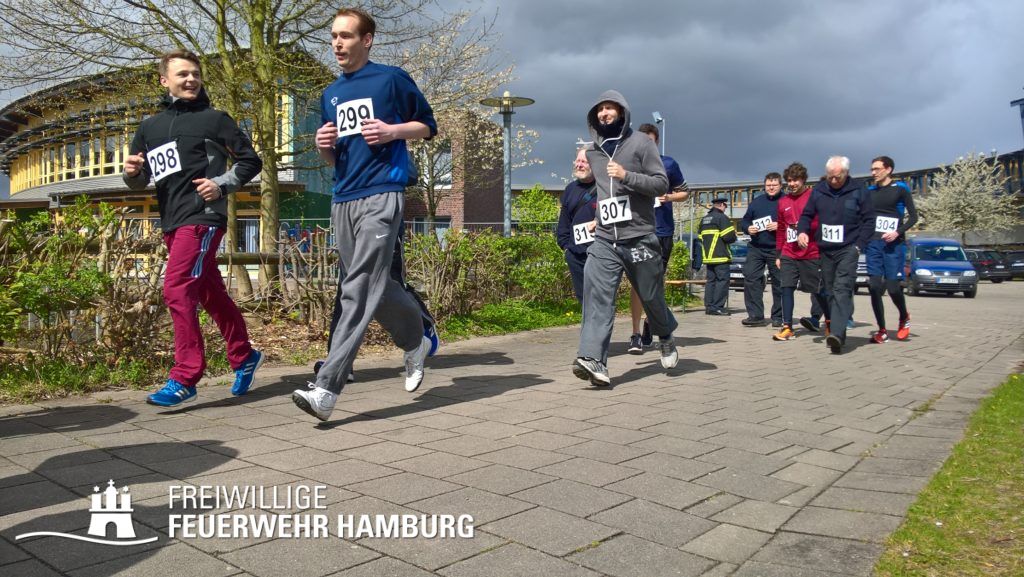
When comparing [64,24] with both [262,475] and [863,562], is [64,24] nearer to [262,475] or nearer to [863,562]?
[262,475]

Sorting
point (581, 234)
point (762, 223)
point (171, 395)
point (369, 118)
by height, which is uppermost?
point (369, 118)

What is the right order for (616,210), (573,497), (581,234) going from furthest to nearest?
1. (581,234)
2. (616,210)
3. (573,497)

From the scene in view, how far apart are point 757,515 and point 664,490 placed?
41cm

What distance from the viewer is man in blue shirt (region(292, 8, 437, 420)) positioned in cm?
455

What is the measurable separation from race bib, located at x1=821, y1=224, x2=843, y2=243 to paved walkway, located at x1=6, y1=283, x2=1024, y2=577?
2258mm

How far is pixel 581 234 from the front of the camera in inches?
304

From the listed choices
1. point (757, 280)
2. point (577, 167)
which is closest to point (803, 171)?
point (757, 280)

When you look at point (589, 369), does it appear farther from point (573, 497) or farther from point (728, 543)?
point (728, 543)

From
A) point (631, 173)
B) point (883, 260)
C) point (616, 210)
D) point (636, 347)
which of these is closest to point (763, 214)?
point (883, 260)

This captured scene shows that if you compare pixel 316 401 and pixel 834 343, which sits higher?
pixel 316 401

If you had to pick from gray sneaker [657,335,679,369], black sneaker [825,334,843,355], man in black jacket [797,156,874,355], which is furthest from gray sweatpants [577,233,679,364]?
man in black jacket [797,156,874,355]

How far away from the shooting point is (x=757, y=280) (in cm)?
1210

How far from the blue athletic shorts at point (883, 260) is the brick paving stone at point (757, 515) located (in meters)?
7.03

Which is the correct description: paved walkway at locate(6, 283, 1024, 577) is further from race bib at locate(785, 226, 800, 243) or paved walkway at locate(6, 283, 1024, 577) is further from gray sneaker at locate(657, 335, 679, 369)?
race bib at locate(785, 226, 800, 243)
